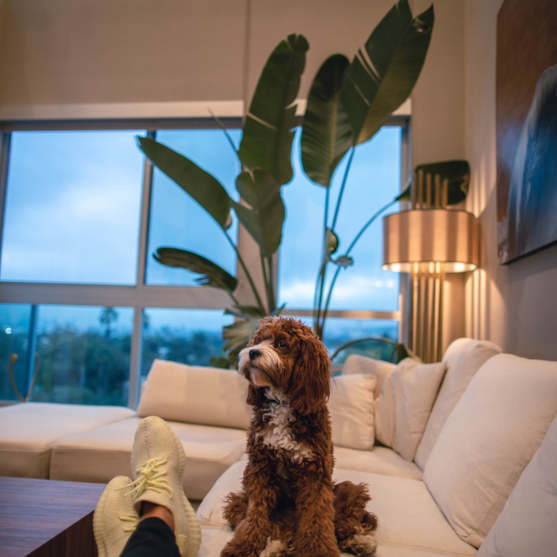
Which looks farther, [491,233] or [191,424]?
[191,424]

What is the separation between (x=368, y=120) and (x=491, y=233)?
0.89 meters

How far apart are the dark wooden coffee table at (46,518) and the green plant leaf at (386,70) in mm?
2095

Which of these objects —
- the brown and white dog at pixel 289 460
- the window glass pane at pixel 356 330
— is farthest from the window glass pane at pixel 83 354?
the brown and white dog at pixel 289 460

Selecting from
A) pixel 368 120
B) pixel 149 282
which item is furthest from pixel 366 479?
pixel 149 282

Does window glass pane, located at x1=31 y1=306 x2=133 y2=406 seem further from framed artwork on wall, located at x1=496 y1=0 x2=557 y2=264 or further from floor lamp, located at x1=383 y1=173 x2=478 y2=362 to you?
framed artwork on wall, located at x1=496 y1=0 x2=557 y2=264

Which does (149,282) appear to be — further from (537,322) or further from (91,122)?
(537,322)

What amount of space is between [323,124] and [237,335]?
4.39 ft

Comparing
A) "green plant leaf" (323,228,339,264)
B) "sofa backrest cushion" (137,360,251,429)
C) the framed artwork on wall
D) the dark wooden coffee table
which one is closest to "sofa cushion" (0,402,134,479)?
"sofa backrest cushion" (137,360,251,429)

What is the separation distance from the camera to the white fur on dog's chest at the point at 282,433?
99 centimetres

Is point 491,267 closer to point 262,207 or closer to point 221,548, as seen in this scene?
point 262,207

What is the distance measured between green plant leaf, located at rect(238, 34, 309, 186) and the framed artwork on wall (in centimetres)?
103

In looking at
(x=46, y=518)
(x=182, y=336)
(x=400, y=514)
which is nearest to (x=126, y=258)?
(x=182, y=336)

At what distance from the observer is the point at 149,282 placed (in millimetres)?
3318

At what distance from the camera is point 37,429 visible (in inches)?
81.0
